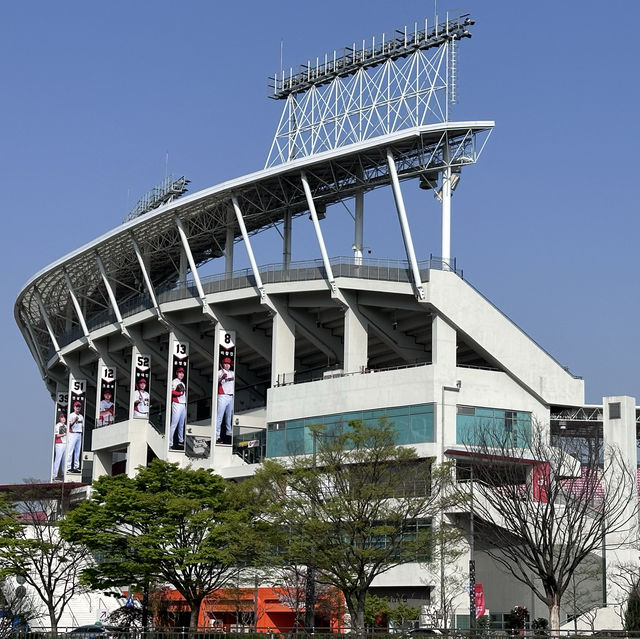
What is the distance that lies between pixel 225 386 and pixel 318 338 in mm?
8330

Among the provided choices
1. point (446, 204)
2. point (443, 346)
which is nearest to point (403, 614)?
point (443, 346)

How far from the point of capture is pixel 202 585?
67688mm

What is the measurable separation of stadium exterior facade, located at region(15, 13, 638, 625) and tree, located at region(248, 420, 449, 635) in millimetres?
15777

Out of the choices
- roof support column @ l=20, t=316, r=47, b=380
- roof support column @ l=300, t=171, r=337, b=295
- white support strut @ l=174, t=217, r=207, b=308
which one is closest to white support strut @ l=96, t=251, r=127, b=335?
white support strut @ l=174, t=217, r=207, b=308

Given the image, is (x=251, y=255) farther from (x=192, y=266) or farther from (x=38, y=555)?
(x=38, y=555)

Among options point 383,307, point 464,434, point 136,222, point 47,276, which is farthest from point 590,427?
point 47,276

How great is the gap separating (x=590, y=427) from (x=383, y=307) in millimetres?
16933

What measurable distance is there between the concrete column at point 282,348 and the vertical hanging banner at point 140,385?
19859 millimetres

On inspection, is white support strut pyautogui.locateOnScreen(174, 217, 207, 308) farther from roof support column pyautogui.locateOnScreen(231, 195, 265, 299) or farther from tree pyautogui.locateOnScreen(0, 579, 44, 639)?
tree pyautogui.locateOnScreen(0, 579, 44, 639)

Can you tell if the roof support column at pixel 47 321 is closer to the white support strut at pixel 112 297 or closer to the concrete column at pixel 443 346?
the white support strut at pixel 112 297

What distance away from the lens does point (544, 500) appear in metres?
66.8

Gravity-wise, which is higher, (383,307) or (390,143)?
(390,143)

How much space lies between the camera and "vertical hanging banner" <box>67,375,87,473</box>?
12062 cm

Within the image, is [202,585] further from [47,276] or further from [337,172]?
[47,276]
